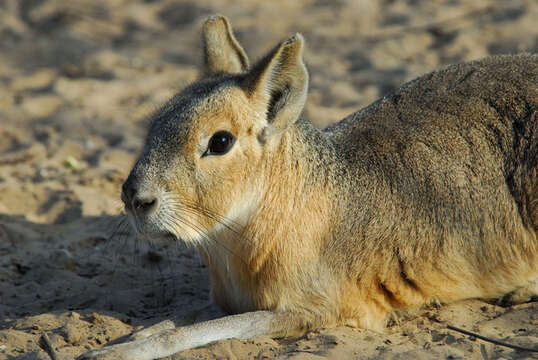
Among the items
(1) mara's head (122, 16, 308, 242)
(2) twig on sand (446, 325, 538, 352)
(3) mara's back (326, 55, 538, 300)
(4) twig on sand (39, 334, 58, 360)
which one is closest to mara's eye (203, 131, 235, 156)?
(1) mara's head (122, 16, 308, 242)

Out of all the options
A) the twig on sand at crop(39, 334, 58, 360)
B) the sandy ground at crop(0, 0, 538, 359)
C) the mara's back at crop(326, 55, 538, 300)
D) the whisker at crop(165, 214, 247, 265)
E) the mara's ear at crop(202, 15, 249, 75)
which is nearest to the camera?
the twig on sand at crop(39, 334, 58, 360)

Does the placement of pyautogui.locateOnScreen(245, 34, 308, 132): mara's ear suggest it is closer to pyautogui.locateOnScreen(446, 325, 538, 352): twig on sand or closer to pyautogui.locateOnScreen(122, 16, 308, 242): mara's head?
pyautogui.locateOnScreen(122, 16, 308, 242): mara's head

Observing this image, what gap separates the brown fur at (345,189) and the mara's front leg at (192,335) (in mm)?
74

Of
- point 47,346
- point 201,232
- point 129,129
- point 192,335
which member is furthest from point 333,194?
point 129,129

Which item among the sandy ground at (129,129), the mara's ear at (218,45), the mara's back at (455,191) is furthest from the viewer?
the mara's ear at (218,45)

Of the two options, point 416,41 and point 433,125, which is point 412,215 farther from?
point 416,41

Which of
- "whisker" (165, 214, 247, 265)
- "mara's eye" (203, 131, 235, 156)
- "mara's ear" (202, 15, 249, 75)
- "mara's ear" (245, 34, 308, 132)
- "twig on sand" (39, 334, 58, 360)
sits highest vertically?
"mara's ear" (202, 15, 249, 75)

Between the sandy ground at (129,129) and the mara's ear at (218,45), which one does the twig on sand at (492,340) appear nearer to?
the sandy ground at (129,129)

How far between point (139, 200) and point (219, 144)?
19.1 inches

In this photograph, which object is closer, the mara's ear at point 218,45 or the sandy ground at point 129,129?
the sandy ground at point 129,129

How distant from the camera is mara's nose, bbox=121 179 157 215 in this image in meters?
3.58

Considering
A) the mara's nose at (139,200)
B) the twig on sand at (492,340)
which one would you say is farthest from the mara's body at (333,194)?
the twig on sand at (492,340)

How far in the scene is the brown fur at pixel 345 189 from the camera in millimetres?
3768

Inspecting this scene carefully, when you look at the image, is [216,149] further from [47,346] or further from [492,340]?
[492,340]
